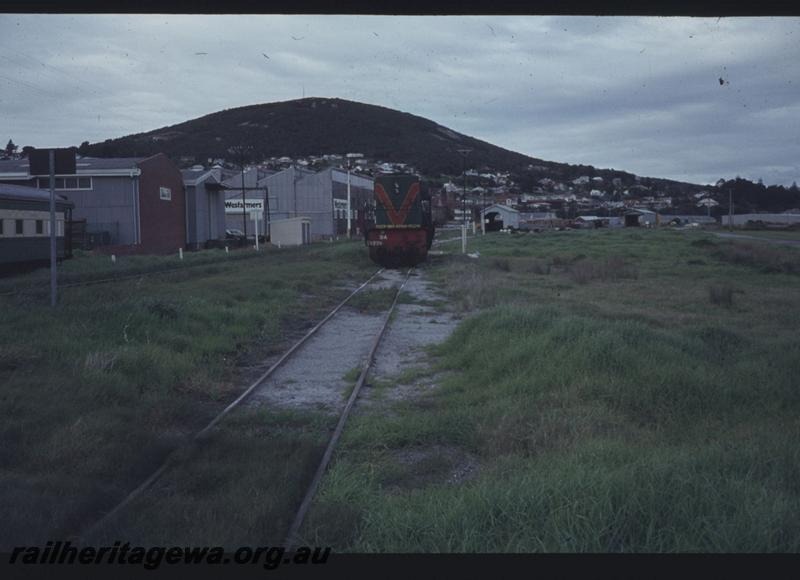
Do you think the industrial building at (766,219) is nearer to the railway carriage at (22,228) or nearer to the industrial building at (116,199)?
the industrial building at (116,199)

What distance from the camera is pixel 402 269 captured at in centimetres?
3844

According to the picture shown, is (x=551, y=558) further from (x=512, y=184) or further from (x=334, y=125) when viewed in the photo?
(x=512, y=184)

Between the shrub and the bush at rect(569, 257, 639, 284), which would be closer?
the bush at rect(569, 257, 639, 284)

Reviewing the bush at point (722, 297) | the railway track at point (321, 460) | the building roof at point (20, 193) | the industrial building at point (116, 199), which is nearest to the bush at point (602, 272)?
the bush at point (722, 297)

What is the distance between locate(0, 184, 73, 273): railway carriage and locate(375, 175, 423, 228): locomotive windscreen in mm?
13683

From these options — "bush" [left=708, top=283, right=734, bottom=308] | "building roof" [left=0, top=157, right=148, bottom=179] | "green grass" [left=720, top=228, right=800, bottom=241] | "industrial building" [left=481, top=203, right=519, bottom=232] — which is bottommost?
"bush" [left=708, top=283, right=734, bottom=308]

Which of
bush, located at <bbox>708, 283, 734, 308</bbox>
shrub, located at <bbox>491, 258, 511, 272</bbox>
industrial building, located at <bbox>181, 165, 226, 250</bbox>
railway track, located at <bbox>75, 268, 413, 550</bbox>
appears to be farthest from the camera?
industrial building, located at <bbox>181, 165, 226, 250</bbox>

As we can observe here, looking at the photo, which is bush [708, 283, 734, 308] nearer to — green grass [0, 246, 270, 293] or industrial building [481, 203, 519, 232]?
green grass [0, 246, 270, 293]

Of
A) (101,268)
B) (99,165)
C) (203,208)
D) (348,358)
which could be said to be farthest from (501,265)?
(203,208)

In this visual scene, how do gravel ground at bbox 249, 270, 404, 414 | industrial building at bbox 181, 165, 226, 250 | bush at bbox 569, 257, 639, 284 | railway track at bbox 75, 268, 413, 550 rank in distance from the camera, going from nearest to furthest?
railway track at bbox 75, 268, 413, 550
gravel ground at bbox 249, 270, 404, 414
bush at bbox 569, 257, 639, 284
industrial building at bbox 181, 165, 226, 250

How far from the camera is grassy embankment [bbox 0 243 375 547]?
667cm

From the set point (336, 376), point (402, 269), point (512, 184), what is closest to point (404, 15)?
point (336, 376)

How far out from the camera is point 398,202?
36.4 m

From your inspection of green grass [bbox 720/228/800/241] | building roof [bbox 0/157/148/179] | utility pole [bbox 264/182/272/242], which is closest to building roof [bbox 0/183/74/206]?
building roof [bbox 0/157/148/179]
